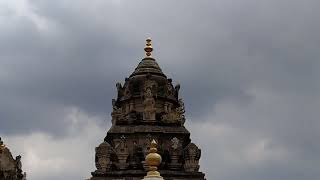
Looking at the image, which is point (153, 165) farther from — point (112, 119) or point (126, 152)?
point (112, 119)

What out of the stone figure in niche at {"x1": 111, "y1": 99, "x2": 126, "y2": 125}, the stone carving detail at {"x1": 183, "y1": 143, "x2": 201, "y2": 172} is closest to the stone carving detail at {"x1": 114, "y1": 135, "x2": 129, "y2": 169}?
the stone figure in niche at {"x1": 111, "y1": 99, "x2": 126, "y2": 125}

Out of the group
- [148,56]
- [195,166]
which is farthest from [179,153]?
[148,56]

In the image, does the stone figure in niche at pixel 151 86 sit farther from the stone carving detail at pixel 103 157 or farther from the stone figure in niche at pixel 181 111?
the stone carving detail at pixel 103 157

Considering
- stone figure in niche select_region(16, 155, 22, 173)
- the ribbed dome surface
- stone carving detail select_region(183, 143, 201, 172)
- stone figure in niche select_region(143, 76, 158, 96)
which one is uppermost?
the ribbed dome surface

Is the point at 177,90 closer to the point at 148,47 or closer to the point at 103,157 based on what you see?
the point at 148,47

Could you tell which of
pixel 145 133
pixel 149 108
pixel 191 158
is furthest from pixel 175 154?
pixel 149 108

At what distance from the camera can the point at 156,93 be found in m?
49.4

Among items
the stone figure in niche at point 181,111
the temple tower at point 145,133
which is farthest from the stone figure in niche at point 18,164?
the stone figure in niche at point 181,111

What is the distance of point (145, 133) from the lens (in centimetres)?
4731

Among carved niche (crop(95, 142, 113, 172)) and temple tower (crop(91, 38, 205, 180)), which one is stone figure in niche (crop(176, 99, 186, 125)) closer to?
temple tower (crop(91, 38, 205, 180))

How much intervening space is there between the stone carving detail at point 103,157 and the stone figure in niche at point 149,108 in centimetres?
393

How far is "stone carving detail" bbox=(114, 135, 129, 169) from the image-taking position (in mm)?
46312

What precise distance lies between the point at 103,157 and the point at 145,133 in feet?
12.0

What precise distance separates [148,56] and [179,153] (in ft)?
31.7
